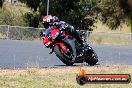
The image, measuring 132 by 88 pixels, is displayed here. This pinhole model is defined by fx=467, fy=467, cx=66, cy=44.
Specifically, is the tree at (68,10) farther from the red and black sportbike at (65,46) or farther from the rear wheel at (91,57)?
the red and black sportbike at (65,46)

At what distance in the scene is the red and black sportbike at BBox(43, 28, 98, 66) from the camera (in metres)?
9.72

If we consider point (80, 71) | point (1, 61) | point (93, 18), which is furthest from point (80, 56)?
point (93, 18)

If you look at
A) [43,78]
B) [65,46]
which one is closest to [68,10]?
[65,46]

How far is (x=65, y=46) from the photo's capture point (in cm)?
1073

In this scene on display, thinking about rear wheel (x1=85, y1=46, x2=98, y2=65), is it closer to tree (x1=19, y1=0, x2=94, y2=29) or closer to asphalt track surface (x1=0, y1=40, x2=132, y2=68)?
asphalt track surface (x1=0, y1=40, x2=132, y2=68)

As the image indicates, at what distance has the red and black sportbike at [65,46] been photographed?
31.9 ft

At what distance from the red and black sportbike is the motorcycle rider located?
0.10m

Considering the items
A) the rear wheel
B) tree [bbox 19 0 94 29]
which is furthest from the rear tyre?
tree [bbox 19 0 94 29]

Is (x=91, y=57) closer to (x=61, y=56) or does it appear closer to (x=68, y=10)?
(x=61, y=56)

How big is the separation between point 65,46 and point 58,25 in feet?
4.92

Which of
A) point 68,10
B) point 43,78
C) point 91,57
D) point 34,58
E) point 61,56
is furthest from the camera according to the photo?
point 68,10

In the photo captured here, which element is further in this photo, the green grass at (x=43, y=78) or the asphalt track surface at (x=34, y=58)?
the asphalt track surface at (x=34, y=58)

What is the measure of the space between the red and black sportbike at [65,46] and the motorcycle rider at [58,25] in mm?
97

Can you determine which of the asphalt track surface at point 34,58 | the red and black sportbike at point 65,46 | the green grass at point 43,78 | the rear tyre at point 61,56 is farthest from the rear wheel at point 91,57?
the asphalt track surface at point 34,58
